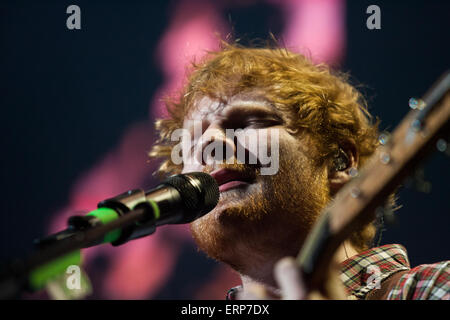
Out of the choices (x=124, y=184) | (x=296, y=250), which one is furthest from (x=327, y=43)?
(x=124, y=184)

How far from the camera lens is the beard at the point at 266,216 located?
1503 mm

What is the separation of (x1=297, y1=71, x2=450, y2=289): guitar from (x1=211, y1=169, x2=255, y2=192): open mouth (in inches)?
27.9

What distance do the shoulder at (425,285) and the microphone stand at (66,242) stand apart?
747mm

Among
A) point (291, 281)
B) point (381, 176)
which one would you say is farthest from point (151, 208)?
point (381, 176)

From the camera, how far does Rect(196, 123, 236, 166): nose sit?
155 centimetres

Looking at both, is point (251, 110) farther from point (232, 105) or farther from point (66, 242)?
point (66, 242)

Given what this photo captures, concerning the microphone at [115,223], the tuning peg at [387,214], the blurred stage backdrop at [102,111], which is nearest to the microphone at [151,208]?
the microphone at [115,223]

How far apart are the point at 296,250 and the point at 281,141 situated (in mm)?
404

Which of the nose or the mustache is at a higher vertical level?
the nose

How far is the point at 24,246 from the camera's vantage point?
2.62 m

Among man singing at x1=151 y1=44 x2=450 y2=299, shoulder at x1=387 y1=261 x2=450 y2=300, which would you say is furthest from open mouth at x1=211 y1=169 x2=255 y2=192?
shoulder at x1=387 y1=261 x2=450 y2=300

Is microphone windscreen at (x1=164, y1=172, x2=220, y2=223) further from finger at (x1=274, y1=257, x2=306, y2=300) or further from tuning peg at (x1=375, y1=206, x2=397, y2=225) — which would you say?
tuning peg at (x1=375, y1=206, x2=397, y2=225)

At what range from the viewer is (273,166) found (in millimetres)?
1546
